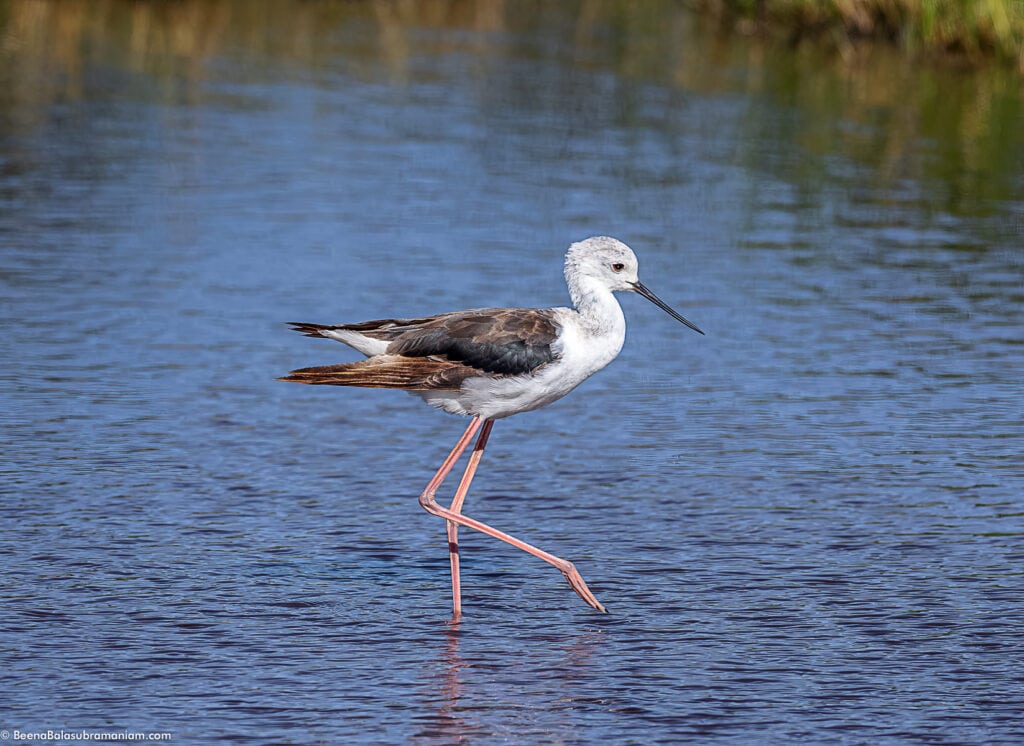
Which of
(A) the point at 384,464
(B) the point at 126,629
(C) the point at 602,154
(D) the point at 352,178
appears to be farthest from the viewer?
(C) the point at 602,154

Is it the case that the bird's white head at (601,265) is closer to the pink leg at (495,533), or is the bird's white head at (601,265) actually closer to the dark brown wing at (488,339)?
the dark brown wing at (488,339)

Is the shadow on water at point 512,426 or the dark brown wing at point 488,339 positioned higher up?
the dark brown wing at point 488,339

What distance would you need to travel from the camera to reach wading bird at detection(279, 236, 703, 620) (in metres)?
7.76

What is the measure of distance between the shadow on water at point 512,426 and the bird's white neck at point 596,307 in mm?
1112

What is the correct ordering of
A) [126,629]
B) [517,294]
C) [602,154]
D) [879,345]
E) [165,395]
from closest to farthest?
[126,629] < [165,395] < [879,345] < [517,294] < [602,154]

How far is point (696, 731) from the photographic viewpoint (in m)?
6.49

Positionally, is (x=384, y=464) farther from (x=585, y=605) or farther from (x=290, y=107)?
(x=290, y=107)

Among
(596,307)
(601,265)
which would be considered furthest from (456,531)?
(601,265)

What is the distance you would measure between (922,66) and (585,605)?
61.1 ft

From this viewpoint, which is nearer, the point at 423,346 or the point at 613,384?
the point at 423,346

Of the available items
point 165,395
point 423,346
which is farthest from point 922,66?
point 423,346

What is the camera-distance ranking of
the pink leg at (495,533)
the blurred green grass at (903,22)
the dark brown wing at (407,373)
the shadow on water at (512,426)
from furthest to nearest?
the blurred green grass at (903,22) → the dark brown wing at (407,373) → the pink leg at (495,533) → the shadow on water at (512,426)

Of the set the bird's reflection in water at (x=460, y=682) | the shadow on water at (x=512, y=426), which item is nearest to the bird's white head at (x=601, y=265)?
the shadow on water at (x=512, y=426)

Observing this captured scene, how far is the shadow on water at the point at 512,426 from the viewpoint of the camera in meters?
6.93
